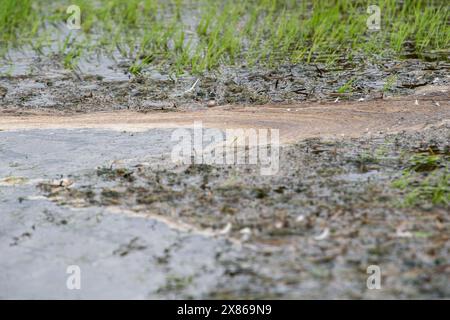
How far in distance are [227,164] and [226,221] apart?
0.79 m

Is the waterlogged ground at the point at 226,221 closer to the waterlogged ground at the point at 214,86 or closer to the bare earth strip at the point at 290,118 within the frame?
the bare earth strip at the point at 290,118

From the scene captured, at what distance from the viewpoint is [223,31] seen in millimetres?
7691

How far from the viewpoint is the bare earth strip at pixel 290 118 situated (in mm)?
5133

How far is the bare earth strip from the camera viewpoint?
16.8 feet

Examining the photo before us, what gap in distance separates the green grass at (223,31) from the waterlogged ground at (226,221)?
6.95 ft

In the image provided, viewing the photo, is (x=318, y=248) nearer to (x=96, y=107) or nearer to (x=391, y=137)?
(x=391, y=137)

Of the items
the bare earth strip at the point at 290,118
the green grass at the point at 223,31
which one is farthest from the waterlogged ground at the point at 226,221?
the green grass at the point at 223,31

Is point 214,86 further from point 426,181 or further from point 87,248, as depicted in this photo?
point 87,248

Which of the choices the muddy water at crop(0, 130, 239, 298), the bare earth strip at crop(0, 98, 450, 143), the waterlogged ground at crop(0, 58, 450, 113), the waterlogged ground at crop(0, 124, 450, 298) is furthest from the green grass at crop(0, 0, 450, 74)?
the muddy water at crop(0, 130, 239, 298)

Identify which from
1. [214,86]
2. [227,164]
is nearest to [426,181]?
[227,164]

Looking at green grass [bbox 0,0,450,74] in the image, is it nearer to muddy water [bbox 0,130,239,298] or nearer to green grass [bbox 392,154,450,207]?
green grass [bbox 392,154,450,207]

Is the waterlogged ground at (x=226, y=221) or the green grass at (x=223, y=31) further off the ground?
the green grass at (x=223, y=31)

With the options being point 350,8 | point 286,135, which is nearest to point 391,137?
point 286,135

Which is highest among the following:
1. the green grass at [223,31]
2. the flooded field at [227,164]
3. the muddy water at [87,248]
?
the green grass at [223,31]
